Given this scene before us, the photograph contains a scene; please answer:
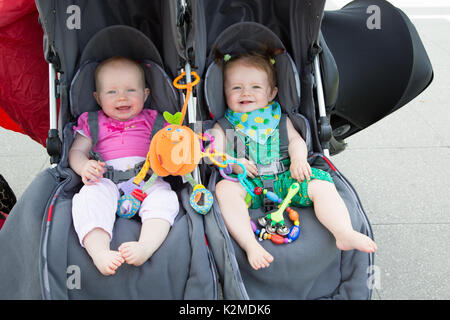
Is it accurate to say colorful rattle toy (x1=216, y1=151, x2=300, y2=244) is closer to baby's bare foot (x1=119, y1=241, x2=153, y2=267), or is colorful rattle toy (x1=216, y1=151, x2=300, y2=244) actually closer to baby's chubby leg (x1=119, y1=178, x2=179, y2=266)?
baby's chubby leg (x1=119, y1=178, x2=179, y2=266)

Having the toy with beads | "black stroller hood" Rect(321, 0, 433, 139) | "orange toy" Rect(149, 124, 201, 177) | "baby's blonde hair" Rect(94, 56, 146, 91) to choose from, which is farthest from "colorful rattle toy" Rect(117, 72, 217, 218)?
"black stroller hood" Rect(321, 0, 433, 139)

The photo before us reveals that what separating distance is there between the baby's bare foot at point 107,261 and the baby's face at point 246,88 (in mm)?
852

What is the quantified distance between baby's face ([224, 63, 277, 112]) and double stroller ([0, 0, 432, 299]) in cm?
6

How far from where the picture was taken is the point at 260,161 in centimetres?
168

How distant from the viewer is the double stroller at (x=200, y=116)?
50.1 inches

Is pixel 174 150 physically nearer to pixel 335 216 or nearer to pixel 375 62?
pixel 335 216

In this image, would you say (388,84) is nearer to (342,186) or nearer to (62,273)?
(342,186)

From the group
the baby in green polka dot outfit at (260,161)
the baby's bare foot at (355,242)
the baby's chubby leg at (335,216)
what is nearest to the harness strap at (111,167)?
the baby in green polka dot outfit at (260,161)

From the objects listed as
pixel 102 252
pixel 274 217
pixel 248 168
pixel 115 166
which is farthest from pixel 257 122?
pixel 102 252

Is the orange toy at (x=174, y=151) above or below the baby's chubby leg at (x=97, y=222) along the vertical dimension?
above

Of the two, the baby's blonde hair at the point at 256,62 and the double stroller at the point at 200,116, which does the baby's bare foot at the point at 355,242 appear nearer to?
the double stroller at the point at 200,116

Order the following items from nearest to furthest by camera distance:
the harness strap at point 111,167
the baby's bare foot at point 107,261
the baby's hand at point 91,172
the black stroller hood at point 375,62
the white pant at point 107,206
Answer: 1. the baby's bare foot at point 107,261
2. the white pant at point 107,206
3. the baby's hand at point 91,172
4. the harness strap at point 111,167
5. the black stroller hood at point 375,62

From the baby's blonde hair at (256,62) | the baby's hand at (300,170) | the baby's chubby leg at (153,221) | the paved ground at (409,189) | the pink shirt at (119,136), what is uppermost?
the baby's blonde hair at (256,62)

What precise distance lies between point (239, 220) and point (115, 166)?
598mm
